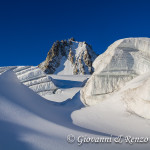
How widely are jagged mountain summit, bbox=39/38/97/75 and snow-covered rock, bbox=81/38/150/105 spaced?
46785 mm

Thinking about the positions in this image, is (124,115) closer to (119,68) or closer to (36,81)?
(119,68)

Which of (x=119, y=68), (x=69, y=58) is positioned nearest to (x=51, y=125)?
(x=119, y=68)

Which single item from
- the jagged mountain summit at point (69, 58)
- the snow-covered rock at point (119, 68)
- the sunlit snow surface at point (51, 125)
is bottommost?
the sunlit snow surface at point (51, 125)

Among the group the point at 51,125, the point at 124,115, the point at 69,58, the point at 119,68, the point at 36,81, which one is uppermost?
the point at 69,58

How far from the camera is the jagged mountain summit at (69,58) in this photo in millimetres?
54625

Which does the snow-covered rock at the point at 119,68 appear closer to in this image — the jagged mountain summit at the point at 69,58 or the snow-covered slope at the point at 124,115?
the snow-covered slope at the point at 124,115

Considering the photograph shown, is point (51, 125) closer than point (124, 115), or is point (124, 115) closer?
point (51, 125)

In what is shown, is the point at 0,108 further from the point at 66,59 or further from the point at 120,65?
the point at 66,59

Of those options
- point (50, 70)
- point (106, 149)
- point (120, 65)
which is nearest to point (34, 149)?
point (106, 149)

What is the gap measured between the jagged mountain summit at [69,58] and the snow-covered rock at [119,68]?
4679 centimetres

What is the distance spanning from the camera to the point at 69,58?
61625 millimetres

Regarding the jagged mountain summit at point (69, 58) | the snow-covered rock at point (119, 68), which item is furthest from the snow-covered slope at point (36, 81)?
the jagged mountain summit at point (69, 58)

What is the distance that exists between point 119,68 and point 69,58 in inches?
2236

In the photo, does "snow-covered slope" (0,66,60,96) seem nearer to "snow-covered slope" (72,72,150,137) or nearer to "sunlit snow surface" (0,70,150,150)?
"sunlit snow surface" (0,70,150,150)
